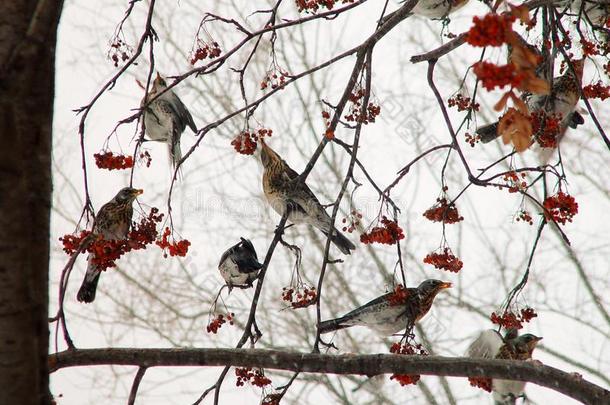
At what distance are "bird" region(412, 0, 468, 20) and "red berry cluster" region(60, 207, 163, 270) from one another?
0.77 m

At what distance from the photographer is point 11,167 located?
1.76 ft

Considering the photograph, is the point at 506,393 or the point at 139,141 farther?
the point at 506,393

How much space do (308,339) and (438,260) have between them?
2180 millimetres

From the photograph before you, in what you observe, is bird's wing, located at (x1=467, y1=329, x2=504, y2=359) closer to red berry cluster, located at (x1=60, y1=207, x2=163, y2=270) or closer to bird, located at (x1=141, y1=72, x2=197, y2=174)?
bird, located at (x1=141, y1=72, x2=197, y2=174)

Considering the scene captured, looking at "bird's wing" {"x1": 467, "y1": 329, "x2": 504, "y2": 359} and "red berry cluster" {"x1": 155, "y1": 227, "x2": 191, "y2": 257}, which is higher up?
"bird's wing" {"x1": 467, "y1": 329, "x2": 504, "y2": 359}

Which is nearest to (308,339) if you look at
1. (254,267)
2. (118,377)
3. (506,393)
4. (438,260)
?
(118,377)

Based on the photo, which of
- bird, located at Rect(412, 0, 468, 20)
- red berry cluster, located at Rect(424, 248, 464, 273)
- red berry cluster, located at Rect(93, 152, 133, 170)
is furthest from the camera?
bird, located at Rect(412, 0, 468, 20)

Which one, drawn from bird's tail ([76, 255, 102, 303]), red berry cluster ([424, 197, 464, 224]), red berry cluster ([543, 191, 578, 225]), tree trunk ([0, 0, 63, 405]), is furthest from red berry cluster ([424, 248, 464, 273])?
tree trunk ([0, 0, 63, 405])

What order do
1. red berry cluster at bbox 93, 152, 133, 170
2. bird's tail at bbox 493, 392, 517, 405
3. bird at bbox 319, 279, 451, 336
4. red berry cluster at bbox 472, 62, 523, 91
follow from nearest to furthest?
red berry cluster at bbox 472, 62, 523, 91
red berry cluster at bbox 93, 152, 133, 170
bird at bbox 319, 279, 451, 336
bird's tail at bbox 493, 392, 517, 405

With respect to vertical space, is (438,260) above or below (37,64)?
above

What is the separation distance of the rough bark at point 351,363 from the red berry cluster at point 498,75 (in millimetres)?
597

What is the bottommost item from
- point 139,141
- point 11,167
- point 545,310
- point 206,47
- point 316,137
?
point 11,167

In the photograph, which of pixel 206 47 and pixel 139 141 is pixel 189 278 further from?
pixel 139 141

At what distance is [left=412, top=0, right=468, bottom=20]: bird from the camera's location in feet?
4.84
